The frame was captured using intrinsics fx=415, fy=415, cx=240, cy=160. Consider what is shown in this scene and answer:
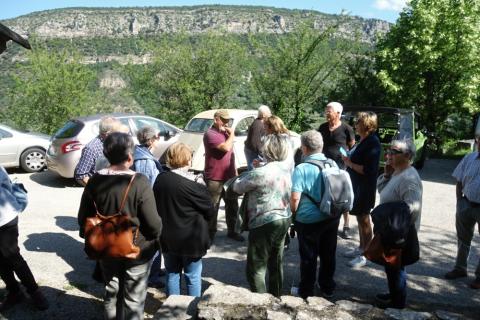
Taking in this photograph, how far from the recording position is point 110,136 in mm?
2992

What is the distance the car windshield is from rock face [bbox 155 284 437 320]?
700 centimetres

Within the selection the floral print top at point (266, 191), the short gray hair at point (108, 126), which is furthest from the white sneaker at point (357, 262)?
the short gray hair at point (108, 126)

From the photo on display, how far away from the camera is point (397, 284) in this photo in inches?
148

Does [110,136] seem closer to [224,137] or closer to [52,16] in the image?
[224,137]

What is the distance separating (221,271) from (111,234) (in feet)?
7.34

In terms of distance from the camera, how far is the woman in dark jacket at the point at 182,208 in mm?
3469

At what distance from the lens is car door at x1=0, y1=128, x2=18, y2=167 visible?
10492mm

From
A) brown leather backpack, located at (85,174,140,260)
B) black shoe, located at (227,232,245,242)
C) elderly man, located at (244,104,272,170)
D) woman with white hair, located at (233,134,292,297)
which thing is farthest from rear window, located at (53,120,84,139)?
brown leather backpack, located at (85,174,140,260)

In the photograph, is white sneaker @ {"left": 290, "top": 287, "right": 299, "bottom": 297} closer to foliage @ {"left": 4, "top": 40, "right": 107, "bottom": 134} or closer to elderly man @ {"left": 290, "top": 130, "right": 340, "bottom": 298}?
elderly man @ {"left": 290, "top": 130, "right": 340, "bottom": 298}

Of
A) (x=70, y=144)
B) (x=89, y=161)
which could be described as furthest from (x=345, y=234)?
(x=70, y=144)

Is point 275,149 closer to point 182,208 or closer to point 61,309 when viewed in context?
point 182,208

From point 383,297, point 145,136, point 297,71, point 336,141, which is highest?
point 297,71

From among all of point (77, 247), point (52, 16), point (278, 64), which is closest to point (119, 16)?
point (52, 16)

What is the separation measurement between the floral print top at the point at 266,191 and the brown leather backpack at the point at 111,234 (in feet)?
3.59
